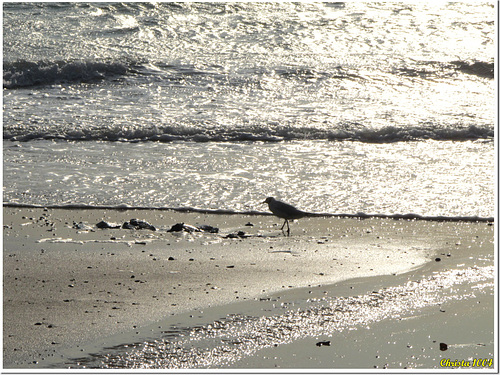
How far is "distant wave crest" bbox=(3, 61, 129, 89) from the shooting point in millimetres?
13805

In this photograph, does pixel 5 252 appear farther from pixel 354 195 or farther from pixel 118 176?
pixel 354 195

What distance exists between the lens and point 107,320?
3812mm

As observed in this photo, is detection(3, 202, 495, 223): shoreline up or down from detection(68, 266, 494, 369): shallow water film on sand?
down

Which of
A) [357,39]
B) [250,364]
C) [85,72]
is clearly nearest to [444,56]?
[357,39]

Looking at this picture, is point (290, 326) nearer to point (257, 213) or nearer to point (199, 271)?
point (199, 271)

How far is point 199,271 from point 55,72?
34.6 feet

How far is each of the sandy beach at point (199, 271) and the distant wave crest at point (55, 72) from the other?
7902 mm

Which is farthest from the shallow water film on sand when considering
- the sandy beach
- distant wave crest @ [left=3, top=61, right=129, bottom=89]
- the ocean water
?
distant wave crest @ [left=3, top=61, right=129, bottom=89]

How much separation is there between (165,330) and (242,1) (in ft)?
50.8

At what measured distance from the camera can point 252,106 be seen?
39.3ft

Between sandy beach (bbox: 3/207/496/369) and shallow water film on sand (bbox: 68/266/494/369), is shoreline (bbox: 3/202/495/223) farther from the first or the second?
shallow water film on sand (bbox: 68/266/494/369)

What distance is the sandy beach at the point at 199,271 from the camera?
3.57m

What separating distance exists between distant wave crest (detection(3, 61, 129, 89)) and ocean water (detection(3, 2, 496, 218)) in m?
0.04

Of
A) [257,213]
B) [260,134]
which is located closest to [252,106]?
[260,134]
